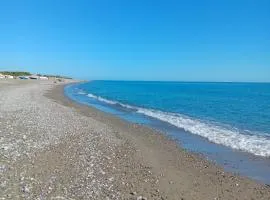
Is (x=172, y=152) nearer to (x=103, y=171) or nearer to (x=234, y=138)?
(x=103, y=171)

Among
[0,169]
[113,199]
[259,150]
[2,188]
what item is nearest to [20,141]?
[0,169]

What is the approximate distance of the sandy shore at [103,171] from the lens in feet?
30.0

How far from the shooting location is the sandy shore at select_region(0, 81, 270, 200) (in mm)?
9141

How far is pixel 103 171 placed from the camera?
10945 mm

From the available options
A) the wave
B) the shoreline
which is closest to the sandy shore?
the shoreline

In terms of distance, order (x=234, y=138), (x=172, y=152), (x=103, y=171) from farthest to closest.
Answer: (x=234, y=138), (x=172, y=152), (x=103, y=171)

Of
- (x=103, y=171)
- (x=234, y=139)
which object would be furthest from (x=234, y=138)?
(x=103, y=171)

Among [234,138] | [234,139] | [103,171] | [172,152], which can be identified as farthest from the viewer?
[234,138]

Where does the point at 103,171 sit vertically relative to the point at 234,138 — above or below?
above

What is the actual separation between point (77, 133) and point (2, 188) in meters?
9.32

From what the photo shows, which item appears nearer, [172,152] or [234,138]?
[172,152]

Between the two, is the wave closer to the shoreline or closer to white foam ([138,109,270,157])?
white foam ([138,109,270,157])

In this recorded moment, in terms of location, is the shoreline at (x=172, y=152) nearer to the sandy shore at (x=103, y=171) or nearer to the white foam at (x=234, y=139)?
the sandy shore at (x=103, y=171)

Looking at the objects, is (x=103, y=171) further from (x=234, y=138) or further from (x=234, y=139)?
(x=234, y=138)
